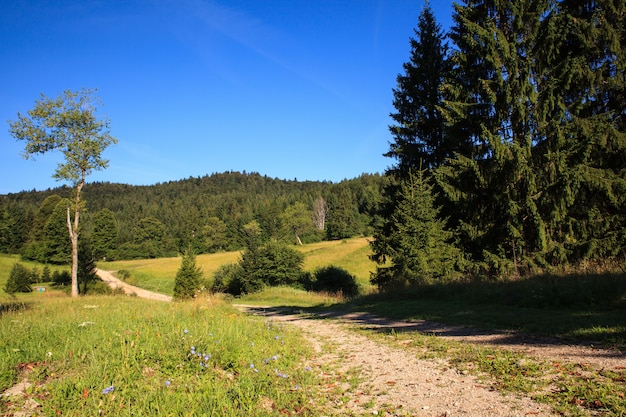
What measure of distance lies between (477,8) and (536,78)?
4.84 meters

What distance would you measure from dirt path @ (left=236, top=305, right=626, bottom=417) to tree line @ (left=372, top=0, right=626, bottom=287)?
35.1ft

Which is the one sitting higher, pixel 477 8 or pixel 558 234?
pixel 477 8

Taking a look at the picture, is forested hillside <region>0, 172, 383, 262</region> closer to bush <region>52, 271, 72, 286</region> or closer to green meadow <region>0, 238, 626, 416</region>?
bush <region>52, 271, 72, 286</region>

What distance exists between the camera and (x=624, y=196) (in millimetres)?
15039

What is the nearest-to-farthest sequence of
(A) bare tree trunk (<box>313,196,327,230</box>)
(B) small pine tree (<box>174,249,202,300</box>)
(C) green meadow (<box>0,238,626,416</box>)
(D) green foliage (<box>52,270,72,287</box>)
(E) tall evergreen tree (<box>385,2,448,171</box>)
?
(C) green meadow (<box>0,238,626,416</box>), (E) tall evergreen tree (<box>385,2,448,171</box>), (B) small pine tree (<box>174,249,202,300</box>), (D) green foliage (<box>52,270,72,287</box>), (A) bare tree trunk (<box>313,196,327,230</box>)

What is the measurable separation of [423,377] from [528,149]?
14615mm

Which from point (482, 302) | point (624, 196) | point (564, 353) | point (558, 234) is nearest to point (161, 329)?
point (564, 353)

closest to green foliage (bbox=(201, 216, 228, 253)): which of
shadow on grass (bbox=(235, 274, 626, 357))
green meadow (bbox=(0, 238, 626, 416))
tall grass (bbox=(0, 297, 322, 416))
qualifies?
shadow on grass (bbox=(235, 274, 626, 357))

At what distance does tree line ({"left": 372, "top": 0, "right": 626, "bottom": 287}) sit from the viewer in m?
15.4

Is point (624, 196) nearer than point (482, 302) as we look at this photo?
No

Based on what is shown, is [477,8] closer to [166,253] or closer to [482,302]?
[482,302]

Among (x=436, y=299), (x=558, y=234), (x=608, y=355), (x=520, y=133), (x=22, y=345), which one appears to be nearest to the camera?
(x=608, y=355)

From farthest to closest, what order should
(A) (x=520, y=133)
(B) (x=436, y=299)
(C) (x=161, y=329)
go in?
(A) (x=520, y=133) → (B) (x=436, y=299) → (C) (x=161, y=329)

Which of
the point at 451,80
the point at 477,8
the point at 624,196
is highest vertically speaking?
the point at 477,8
